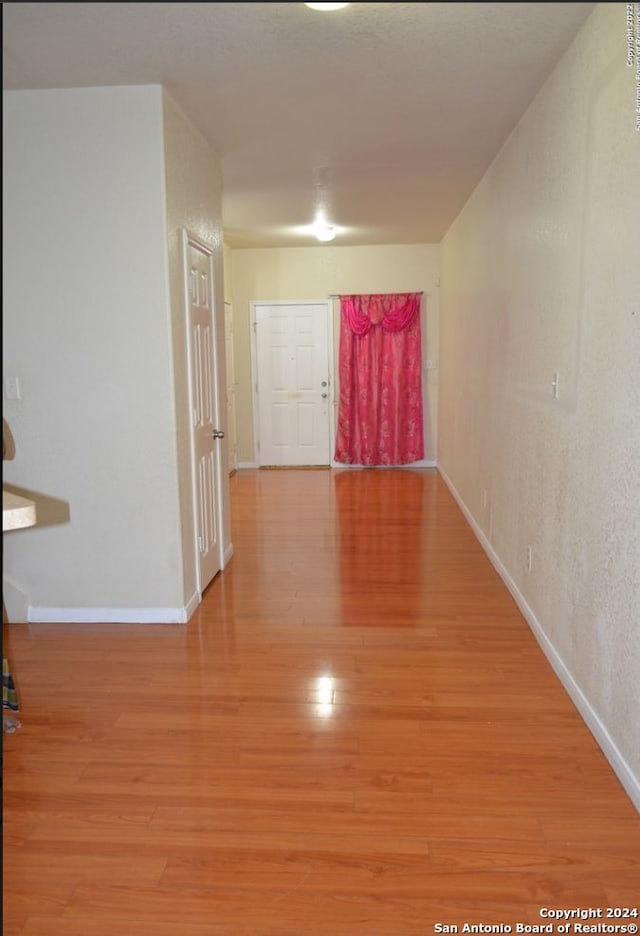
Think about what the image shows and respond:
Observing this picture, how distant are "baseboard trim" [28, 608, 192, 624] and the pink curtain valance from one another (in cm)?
509

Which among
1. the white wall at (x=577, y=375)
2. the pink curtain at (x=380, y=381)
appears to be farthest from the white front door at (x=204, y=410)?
the pink curtain at (x=380, y=381)

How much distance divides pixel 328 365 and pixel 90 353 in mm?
4993

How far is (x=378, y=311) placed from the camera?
793 cm

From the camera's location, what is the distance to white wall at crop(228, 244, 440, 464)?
25.9 feet

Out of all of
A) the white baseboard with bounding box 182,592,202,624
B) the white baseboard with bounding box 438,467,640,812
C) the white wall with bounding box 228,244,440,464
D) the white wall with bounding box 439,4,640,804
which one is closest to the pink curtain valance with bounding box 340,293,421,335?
the white wall with bounding box 228,244,440,464

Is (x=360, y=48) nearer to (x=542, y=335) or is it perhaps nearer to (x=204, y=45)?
(x=204, y=45)

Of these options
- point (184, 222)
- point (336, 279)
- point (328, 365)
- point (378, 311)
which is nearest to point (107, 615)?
point (184, 222)

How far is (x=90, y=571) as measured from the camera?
355 centimetres

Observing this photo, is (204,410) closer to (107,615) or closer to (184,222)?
(184,222)

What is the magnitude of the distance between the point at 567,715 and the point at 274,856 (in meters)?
1.26

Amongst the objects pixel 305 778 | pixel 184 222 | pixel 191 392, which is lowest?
pixel 305 778

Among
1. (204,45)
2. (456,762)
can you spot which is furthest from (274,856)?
(204,45)

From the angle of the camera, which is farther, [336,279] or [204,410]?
[336,279]

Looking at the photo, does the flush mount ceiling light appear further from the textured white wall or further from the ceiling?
the textured white wall
